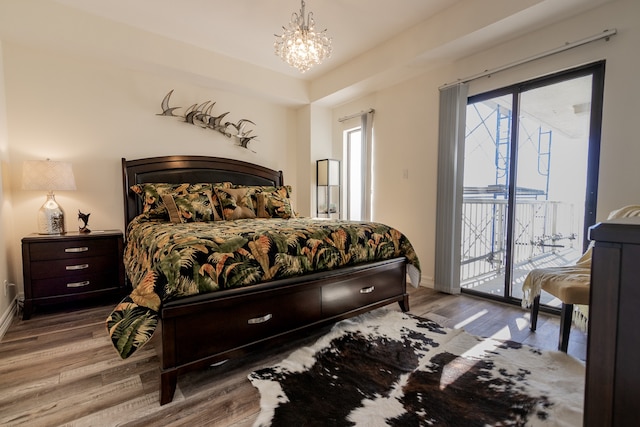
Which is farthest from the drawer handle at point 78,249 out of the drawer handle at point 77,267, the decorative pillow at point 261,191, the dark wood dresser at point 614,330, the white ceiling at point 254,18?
the dark wood dresser at point 614,330

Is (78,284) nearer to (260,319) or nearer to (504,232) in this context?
(260,319)

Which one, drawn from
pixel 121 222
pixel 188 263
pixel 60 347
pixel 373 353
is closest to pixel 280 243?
pixel 188 263

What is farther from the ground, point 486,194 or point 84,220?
point 486,194

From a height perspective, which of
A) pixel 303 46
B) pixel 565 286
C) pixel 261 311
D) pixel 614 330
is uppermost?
pixel 303 46

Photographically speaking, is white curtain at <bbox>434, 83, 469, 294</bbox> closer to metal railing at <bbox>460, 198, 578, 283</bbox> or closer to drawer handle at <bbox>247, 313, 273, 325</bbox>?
metal railing at <bbox>460, 198, 578, 283</bbox>

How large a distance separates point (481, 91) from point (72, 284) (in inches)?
169

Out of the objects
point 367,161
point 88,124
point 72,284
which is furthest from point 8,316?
point 367,161

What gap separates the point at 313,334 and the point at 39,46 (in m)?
3.64

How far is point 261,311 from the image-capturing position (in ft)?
5.86

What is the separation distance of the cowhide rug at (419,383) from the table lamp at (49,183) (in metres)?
2.41

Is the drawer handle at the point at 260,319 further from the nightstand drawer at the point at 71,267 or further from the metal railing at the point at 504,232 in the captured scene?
the metal railing at the point at 504,232

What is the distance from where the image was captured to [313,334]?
87.0 inches

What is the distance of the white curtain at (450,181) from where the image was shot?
3.06 metres

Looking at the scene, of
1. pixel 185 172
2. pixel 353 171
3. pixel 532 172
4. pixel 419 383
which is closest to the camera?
pixel 419 383
